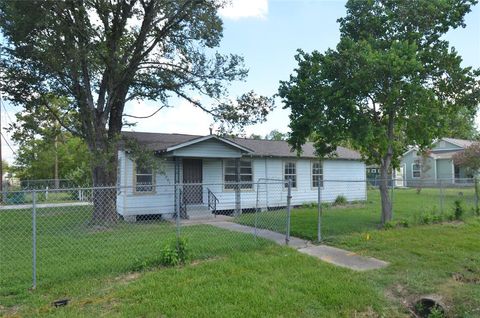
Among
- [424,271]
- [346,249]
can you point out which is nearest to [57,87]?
[346,249]

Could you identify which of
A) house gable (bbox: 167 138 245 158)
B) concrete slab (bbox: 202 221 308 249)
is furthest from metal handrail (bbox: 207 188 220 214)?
concrete slab (bbox: 202 221 308 249)

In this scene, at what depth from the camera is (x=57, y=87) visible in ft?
45.6

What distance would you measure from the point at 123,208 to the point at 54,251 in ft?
22.4

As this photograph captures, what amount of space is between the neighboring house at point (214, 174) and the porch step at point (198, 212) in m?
0.04

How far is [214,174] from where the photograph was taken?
57.2ft

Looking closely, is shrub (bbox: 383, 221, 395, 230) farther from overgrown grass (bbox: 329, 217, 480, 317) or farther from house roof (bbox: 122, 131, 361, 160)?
house roof (bbox: 122, 131, 361, 160)

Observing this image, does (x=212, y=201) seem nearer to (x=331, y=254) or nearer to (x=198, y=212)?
(x=198, y=212)

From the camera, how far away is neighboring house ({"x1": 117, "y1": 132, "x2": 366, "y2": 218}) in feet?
51.4

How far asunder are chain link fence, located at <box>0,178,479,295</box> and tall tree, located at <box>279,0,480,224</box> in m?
1.60

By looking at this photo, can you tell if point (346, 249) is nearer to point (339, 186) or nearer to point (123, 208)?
point (123, 208)

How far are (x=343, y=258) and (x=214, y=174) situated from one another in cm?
1020

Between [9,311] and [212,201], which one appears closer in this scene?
[9,311]

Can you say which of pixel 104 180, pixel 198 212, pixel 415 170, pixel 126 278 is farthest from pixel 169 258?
pixel 415 170

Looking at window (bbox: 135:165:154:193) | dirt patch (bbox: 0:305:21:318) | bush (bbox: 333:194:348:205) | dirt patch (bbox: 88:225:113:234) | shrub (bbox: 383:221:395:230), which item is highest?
window (bbox: 135:165:154:193)
